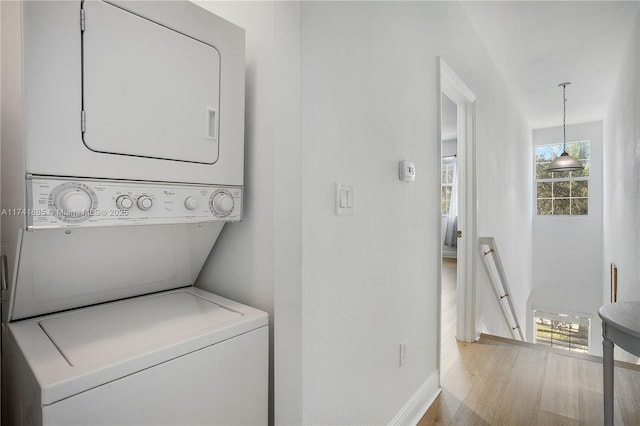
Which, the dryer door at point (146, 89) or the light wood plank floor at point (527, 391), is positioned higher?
the dryer door at point (146, 89)

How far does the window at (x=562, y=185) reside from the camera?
6723mm

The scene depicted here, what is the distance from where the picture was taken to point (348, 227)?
1369mm

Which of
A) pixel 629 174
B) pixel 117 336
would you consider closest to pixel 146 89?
pixel 117 336

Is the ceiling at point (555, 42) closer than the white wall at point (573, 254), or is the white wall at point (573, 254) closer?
the ceiling at point (555, 42)

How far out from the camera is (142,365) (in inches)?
29.8

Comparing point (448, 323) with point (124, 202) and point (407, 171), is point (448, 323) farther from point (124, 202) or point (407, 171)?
point (124, 202)

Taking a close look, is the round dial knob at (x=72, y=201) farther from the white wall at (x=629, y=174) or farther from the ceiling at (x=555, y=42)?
the white wall at (x=629, y=174)

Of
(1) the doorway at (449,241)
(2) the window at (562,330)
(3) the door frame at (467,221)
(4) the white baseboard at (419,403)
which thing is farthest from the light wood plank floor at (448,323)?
(2) the window at (562,330)

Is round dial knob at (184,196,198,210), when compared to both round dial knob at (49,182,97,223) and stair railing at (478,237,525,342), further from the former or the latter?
stair railing at (478,237,525,342)

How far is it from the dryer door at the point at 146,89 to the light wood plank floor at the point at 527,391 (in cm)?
185

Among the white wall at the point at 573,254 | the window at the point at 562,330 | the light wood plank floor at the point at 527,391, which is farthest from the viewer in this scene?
the window at the point at 562,330

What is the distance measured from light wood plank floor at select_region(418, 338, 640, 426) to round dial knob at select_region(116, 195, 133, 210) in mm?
1819

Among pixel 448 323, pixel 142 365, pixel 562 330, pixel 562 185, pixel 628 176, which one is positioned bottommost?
pixel 562 330

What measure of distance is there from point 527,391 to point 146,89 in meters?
2.57
